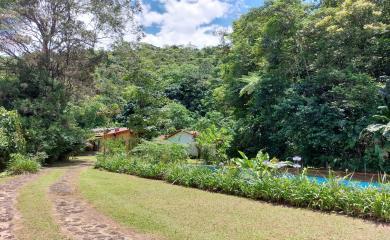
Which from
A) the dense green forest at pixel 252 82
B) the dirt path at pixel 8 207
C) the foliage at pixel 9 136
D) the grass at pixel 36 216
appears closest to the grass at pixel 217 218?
the grass at pixel 36 216

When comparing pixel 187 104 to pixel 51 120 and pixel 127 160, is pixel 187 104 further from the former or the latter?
pixel 127 160

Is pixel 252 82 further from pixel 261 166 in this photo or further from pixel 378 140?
pixel 261 166

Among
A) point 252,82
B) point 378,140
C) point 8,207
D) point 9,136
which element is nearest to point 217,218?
point 8,207

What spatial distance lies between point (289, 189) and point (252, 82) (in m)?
11.5

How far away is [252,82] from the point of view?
1881cm

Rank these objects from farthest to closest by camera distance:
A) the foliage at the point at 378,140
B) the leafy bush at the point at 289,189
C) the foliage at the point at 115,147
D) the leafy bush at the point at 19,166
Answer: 1. the foliage at the point at 115,147
2. the leafy bush at the point at 19,166
3. the foliage at the point at 378,140
4. the leafy bush at the point at 289,189

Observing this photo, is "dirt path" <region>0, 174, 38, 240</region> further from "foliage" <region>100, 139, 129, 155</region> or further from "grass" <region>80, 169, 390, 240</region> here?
"foliage" <region>100, 139, 129, 155</region>

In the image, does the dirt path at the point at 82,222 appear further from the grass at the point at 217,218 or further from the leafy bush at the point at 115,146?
the leafy bush at the point at 115,146

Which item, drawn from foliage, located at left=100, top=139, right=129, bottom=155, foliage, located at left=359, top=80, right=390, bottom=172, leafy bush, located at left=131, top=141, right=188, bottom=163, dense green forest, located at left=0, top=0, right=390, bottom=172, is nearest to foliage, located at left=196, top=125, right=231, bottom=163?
dense green forest, located at left=0, top=0, right=390, bottom=172

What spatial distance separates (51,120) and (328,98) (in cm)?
1515

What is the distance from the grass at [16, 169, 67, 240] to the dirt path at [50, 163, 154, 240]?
0.16 meters

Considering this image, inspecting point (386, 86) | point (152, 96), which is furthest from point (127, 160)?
point (386, 86)

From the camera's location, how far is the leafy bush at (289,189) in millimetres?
6680

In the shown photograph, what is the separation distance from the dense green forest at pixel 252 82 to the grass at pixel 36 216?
736 centimetres
